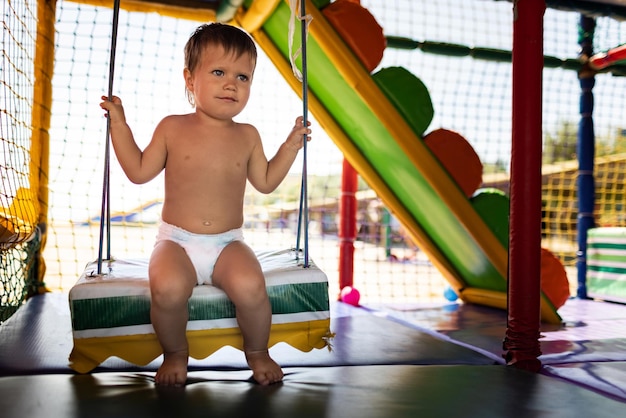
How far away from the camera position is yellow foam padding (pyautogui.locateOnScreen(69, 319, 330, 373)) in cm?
123

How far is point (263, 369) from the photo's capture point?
47.8 inches

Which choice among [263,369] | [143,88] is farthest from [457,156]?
[143,88]

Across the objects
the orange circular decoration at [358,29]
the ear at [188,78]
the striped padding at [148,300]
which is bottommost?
the striped padding at [148,300]

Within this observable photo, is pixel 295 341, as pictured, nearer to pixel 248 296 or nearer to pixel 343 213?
pixel 248 296

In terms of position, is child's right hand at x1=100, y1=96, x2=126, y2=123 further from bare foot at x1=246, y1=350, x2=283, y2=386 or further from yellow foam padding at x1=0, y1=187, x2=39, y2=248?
bare foot at x1=246, y1=350, x2=283, y2=386

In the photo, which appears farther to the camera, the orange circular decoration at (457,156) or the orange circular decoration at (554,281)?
the orange circular decoration at (554,281)


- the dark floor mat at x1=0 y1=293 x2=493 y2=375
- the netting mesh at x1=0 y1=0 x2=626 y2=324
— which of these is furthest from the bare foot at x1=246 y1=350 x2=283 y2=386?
the netting mesh at x1=0 y1=0 x2=626 y2=324

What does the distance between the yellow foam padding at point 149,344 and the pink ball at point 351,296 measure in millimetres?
1245

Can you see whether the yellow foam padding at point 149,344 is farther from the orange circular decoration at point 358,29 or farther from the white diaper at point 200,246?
the orange circular decoration at point 358,29

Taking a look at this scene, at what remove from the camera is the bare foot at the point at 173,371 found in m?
1.17

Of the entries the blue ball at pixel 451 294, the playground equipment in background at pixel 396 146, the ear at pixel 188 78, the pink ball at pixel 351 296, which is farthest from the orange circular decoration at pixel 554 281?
the ear at pixel 188 78

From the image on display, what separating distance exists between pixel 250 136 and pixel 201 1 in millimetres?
1503

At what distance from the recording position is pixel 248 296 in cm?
122

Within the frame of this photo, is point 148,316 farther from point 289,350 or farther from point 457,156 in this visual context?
point 457,156
